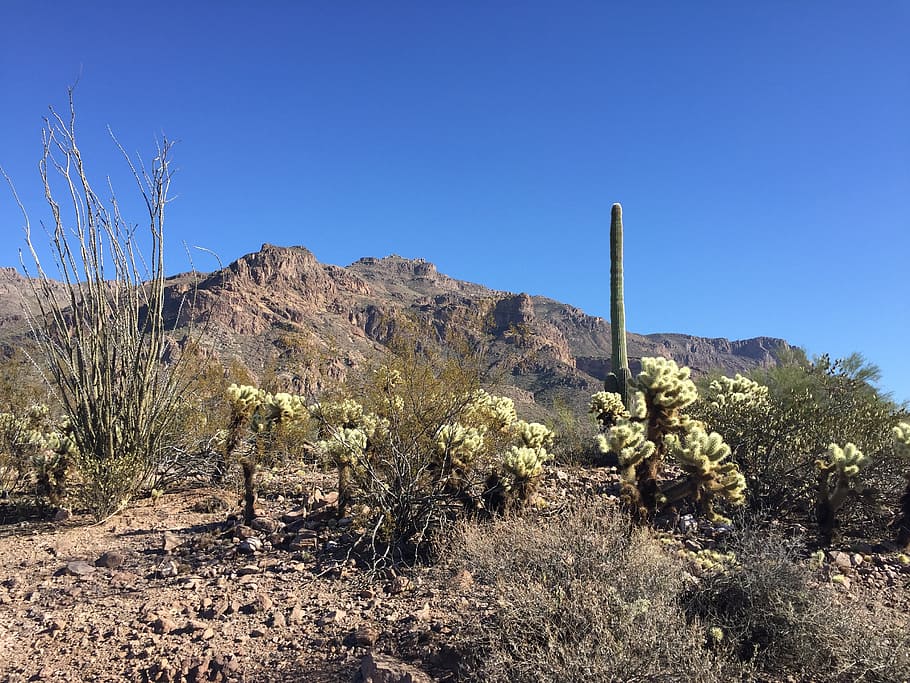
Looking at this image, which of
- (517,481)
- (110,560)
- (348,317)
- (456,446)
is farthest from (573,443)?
(348,317)

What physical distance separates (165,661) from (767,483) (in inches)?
246

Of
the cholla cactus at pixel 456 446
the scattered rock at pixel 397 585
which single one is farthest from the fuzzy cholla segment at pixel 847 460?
the scattered rock at pixel 397 585

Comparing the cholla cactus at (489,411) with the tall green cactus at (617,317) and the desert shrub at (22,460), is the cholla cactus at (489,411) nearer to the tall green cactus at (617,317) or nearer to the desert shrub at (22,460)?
the tall green cactus at (617,317)

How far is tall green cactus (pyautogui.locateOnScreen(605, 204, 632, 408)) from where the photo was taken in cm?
1125

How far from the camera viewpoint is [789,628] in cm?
319

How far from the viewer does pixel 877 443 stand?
6.20 m

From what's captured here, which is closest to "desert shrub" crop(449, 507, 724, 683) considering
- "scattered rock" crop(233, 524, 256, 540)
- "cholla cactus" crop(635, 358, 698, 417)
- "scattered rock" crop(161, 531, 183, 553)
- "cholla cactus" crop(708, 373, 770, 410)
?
"cholla cactus" crop(635, 358, 698, 417)

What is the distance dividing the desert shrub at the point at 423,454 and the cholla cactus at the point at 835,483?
2.82 m

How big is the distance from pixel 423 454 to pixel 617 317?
8.32 metres

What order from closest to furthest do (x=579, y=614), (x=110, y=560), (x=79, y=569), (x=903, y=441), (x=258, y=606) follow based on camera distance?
(x=579, y=614) < (x=258, y=606) < (x=79, y=569) < (x=110, y=560) < (x=903, y=441)

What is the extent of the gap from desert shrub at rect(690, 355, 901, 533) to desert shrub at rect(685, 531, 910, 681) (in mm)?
2211

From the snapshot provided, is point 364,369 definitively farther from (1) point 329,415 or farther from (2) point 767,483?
(2) point 767,483

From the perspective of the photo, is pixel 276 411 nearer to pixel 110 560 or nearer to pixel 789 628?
pixel 110 560

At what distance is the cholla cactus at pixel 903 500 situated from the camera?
5320mm
